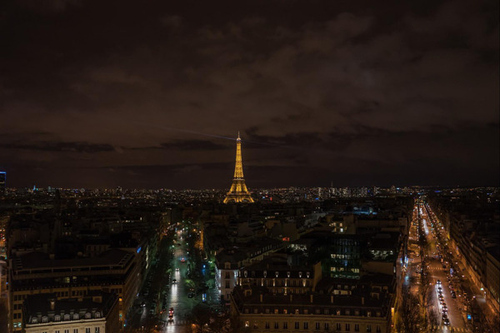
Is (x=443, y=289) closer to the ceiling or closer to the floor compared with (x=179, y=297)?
closer to the ceiling

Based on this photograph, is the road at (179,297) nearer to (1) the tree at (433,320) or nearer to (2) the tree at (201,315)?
(2) the tree at (201,315)

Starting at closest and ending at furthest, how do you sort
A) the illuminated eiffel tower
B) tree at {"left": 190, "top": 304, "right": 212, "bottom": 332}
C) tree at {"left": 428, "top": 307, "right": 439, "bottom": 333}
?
1. tree at {"left": 428, "top": 307, "right": 439, "bottom": 333}
2. tree at {"left": 190, "top": 304, "right": 212, "bottom": 332}
3. the illuminated eiffel tower

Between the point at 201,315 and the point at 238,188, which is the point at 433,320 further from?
the point at 238,188

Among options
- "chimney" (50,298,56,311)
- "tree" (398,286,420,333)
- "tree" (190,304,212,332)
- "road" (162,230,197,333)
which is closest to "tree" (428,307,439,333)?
"tree" (398,286,420,333)

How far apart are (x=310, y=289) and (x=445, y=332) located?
29.2 feet

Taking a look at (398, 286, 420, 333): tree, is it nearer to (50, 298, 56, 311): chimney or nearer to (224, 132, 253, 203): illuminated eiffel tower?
(50, 298, 56, 311): chimney

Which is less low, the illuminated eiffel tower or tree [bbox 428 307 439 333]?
the illuminated eiffel tower

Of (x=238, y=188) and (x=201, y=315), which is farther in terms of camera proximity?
(x=238, y=188)

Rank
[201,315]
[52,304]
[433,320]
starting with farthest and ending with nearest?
[201,315]
[433,320]
[52,304]

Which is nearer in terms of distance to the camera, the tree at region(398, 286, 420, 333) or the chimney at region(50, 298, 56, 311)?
the chimney at region(50, 298, 56, 311)

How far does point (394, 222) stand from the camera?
60625mm

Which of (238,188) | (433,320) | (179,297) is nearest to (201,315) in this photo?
(179,297)

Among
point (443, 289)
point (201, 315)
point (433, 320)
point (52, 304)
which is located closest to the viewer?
point (52, 304)

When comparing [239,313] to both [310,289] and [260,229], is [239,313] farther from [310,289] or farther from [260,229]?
[260,229]
